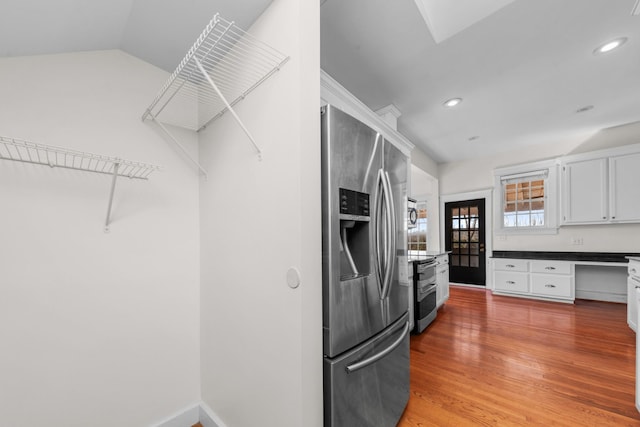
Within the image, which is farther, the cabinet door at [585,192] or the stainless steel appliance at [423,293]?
the cabinet door at [585,192]

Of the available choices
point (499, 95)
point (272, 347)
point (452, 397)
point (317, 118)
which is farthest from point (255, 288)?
point (499, 95)

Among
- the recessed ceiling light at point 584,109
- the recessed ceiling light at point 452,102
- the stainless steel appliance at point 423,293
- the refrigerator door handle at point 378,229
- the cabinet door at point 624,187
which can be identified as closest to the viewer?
the refrigerator door handle at point 378,229

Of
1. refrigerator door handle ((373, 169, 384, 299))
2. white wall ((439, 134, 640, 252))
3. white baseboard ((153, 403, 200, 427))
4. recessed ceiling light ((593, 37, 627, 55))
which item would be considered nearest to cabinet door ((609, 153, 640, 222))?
white wall ((439, 134, 640, 252))

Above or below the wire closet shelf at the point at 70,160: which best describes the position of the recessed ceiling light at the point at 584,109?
above

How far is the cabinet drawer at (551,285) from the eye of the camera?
4266 millimetres

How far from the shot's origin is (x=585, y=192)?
14.4 feet

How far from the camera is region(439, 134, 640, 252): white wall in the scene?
4238mm

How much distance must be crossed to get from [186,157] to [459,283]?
617 centimetres

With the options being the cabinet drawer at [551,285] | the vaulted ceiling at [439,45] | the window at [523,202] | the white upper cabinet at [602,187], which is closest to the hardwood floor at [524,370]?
the cabinet drawer at [551,285]

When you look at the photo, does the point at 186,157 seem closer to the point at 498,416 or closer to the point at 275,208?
the point at 275,208

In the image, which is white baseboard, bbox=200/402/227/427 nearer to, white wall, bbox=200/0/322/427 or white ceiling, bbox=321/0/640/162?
white wall, bbox=200/0/322/427

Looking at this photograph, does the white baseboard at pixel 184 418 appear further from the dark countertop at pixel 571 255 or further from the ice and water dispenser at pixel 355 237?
the dark countertop at pixel 571 255

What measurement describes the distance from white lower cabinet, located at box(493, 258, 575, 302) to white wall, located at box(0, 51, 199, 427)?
5383 mm

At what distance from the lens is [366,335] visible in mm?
1316
